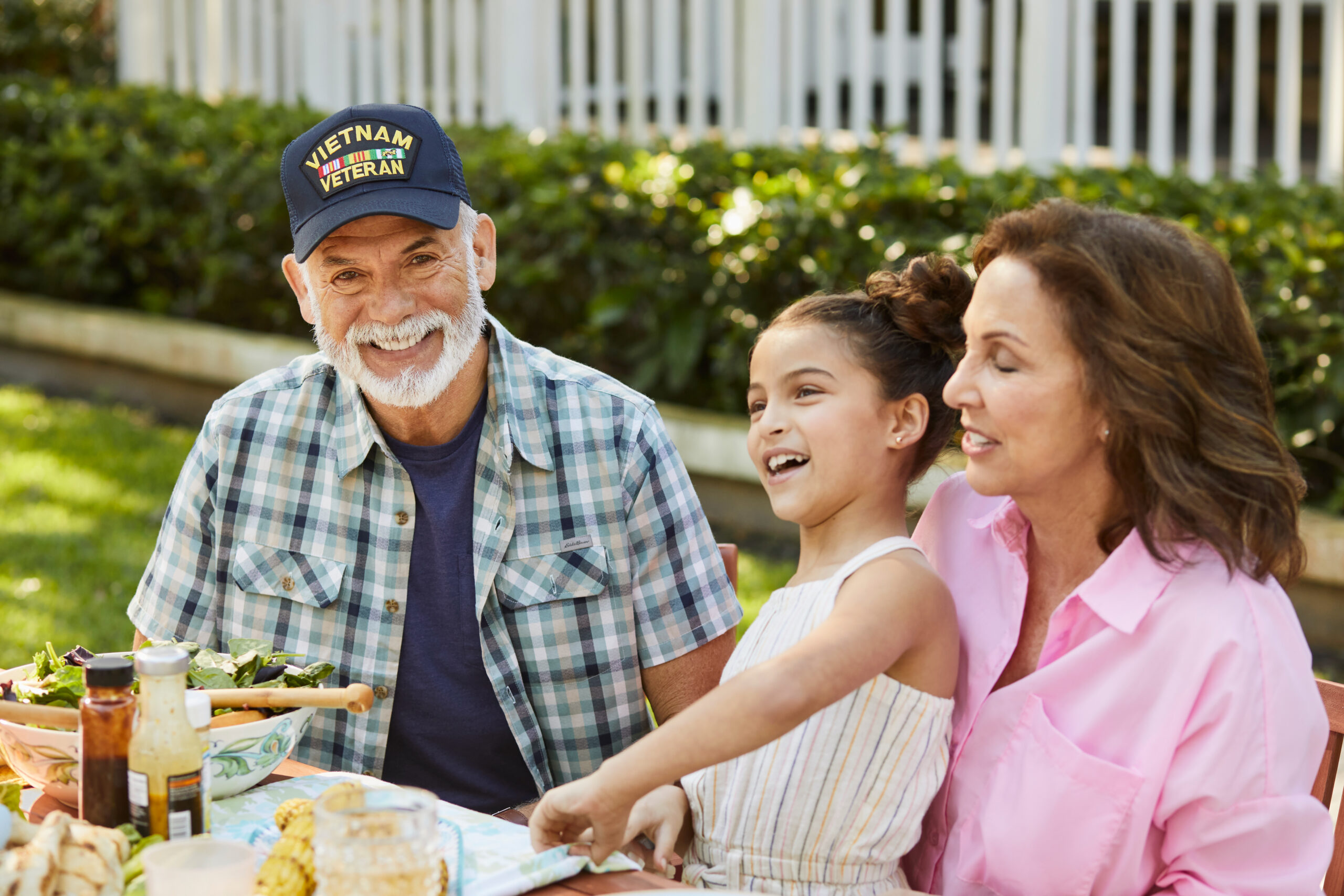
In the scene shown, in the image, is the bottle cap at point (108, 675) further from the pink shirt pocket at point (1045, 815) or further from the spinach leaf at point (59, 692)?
the pink shirt pocket at point (1045, 815)

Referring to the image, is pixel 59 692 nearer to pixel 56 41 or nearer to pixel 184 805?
pixel 184 805

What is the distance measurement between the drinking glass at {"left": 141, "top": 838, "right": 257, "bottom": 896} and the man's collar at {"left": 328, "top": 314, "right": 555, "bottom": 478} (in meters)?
1.13

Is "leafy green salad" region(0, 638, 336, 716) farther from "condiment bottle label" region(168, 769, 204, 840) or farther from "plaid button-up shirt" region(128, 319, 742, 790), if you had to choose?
"plaid button-up shirt" region(128, 319, 742, 790)

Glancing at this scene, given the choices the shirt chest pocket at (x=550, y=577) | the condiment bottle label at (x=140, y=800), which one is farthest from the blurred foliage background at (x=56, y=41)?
the condiment bottle label at (x=140, y=800)

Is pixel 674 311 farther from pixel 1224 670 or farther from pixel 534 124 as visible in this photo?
pixel 1224 670

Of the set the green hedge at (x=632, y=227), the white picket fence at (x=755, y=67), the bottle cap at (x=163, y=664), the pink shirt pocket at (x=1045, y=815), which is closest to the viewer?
the bottle cap at (x=163, y=664)

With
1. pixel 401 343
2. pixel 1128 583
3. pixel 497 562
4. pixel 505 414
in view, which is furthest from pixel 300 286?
pixel 1128 583

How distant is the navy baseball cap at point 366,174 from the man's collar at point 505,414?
10.7 inches

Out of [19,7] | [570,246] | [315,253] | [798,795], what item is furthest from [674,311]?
[19,7]

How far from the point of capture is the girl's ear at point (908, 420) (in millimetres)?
2066

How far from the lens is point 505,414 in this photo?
8.19 ft

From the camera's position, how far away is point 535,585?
2.41 meters

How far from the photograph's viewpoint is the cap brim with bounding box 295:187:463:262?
2.35 metres

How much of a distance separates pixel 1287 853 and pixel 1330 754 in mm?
343
